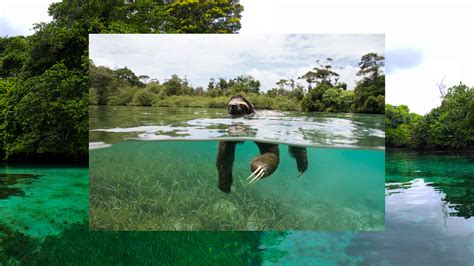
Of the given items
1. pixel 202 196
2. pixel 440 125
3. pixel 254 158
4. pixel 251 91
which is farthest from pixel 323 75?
pixel 440 125

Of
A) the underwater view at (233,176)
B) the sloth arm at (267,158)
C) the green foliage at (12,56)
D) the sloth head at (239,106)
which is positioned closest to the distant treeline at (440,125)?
the underwater view at (233,176)

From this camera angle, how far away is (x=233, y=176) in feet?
17.9

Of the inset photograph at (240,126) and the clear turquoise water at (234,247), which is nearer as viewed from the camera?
the inset photograph at (240,126)

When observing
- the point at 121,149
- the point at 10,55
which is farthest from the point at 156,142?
the point at 10,55

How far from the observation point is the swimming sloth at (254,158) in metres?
5.28

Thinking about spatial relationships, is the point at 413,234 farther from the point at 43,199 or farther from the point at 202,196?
the point at 43,199

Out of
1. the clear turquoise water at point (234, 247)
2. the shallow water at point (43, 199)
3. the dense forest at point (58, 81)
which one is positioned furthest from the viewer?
the dense forest at point (58, 81)

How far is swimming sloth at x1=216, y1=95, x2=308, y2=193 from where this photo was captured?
5.28 meters

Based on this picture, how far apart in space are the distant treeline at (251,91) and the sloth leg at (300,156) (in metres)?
0.48

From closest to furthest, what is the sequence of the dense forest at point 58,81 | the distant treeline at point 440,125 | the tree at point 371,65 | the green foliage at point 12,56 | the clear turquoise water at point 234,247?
the tree at point 371,65 < the clear turquoise water at point 234,247 < the dense forest at point 58,81 < the distant treeline at point 440,125 < the green foliage at point 12,56

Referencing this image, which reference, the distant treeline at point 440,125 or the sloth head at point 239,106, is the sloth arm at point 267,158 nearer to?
the sloth head at point 239,106

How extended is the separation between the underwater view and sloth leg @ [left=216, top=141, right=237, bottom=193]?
26 mm

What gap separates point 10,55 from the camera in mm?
14438

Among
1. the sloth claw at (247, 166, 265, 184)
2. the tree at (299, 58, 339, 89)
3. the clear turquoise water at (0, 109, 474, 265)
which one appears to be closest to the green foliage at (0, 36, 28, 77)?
the clear turquoise water at (0, 109, 474, 265)
